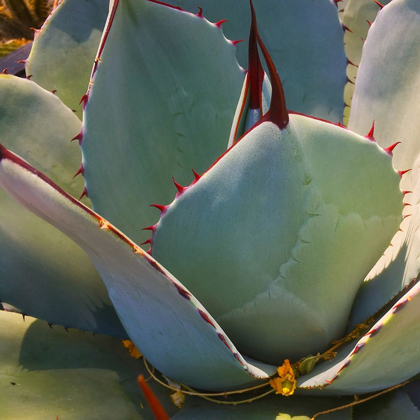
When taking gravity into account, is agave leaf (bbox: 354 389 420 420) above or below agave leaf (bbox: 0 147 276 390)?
below

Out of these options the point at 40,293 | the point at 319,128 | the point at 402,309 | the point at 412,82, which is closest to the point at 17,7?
the point at 40,293

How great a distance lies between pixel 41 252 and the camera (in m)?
0.97

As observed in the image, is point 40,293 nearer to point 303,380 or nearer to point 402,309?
point 303,380

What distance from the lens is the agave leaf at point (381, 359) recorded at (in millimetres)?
674

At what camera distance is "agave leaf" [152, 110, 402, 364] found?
2.27ft

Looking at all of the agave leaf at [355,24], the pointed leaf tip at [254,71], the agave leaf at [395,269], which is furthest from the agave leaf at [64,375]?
the agave leaf at [355,24]

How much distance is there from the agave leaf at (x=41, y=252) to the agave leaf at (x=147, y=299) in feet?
0.60

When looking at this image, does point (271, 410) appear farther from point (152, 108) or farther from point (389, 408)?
point (152, 108)

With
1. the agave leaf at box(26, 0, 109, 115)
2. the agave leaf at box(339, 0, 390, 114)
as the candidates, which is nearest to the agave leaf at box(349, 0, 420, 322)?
the agave leaf at box(339, 0, 390, 114)

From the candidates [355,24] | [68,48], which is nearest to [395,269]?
[355,24]

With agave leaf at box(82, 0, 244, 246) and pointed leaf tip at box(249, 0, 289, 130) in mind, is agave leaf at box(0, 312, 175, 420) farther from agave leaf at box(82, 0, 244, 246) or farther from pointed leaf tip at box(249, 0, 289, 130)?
pointed leaf tip at box(249, 0, 289, 130)

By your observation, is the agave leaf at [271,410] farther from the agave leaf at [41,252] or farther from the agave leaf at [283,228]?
the agave leaf at [41,252]

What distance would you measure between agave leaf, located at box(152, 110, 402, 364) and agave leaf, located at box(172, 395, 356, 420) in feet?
0.28

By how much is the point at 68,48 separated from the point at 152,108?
0.28 meters
